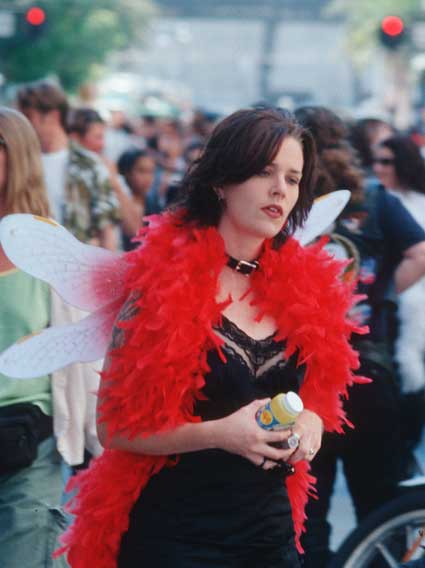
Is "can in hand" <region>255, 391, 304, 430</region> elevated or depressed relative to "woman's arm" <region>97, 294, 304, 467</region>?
elevated

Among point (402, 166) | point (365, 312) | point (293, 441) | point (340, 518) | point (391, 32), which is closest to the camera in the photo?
point (293, 441)

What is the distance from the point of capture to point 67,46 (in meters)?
30.6

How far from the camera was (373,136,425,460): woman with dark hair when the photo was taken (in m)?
5.21

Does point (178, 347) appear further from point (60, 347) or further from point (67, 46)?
point (67, 46)

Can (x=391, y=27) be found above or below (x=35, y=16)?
above

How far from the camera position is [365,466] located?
4648mm

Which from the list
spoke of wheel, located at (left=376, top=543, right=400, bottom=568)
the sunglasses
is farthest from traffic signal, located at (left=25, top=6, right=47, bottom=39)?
spoke of wheel, located at (left=376, top=543, right=400, bottom=568)

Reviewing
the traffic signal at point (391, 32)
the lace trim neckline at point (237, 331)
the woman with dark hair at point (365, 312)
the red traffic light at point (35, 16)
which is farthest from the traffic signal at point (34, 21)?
the lace trim neckline at point (237, 331)

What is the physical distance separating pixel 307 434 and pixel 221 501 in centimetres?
25

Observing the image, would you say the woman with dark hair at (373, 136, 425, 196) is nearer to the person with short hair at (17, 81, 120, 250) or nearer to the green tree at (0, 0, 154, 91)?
the person with short hair at (17, 81, 120, 250)

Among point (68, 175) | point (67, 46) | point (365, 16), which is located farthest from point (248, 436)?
point (365, 16)

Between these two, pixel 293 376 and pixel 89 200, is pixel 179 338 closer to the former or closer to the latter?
pixel 293 376

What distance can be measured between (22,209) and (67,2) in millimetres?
28801

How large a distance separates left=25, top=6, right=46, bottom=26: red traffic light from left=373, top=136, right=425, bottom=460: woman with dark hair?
10238 mm
